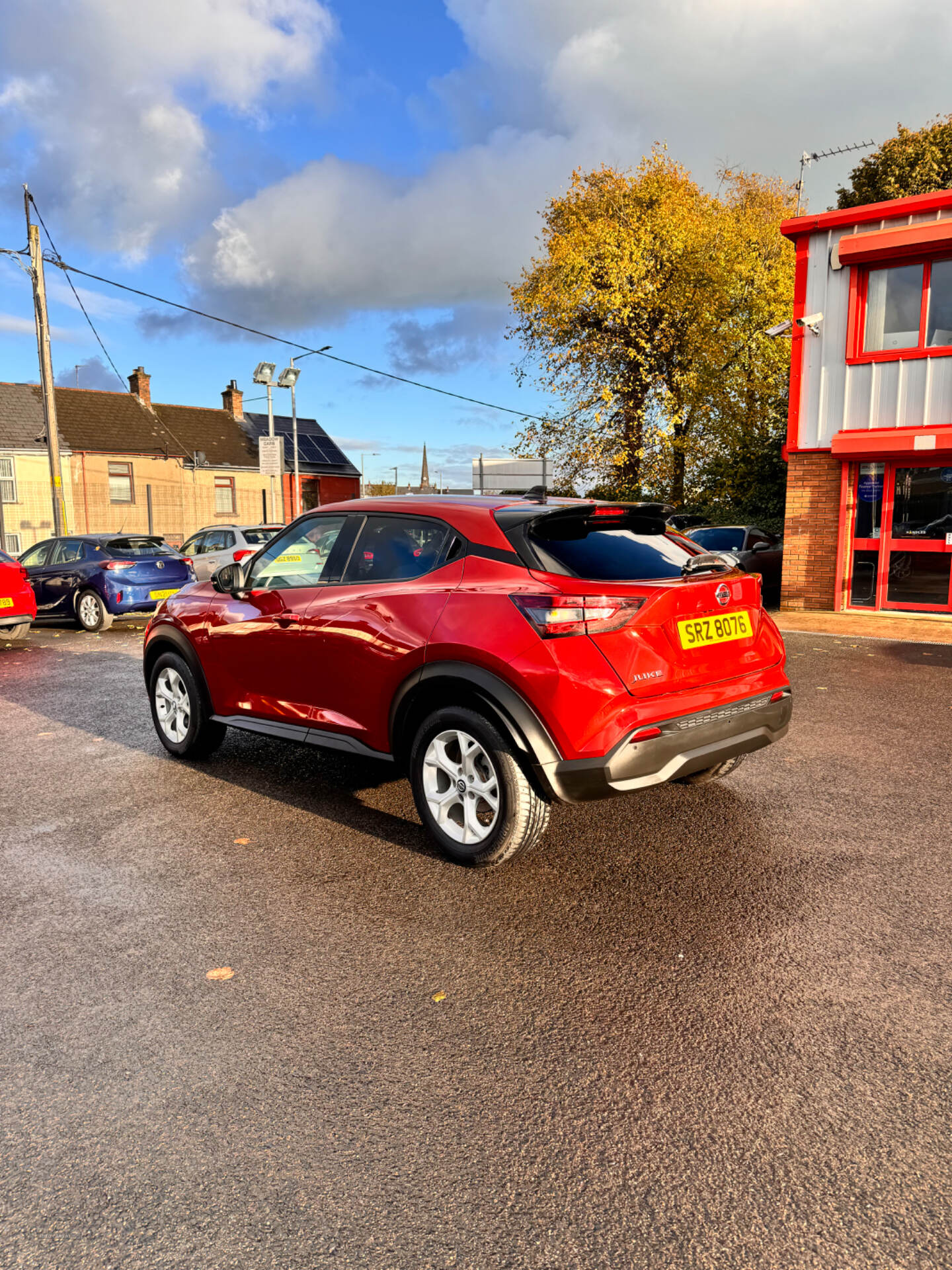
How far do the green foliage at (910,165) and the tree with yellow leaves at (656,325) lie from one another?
8652mm

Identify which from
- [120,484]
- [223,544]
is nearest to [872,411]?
[223,544]

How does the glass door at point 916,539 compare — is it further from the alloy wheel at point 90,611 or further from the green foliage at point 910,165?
the green foliage at point 910,165

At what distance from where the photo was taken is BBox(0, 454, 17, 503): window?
3362cm

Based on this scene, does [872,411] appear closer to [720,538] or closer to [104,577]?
[720,538]

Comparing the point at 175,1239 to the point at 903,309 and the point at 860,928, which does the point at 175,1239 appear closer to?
the point at 860,928

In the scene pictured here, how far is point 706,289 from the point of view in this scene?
78.8 feet

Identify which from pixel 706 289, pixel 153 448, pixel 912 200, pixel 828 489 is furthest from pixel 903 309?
pixel 153 448

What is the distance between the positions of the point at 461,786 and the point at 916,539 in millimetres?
11637

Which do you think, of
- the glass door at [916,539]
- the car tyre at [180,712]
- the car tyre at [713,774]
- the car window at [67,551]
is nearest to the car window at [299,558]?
the car tyre at [180,712]

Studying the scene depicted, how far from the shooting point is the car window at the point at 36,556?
49.6 ft

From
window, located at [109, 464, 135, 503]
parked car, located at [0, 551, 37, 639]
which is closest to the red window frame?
parked car, located at [0, 551, 37, 639]

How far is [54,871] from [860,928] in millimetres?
3520

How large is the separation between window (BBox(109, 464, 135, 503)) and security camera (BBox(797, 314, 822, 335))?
28.6m

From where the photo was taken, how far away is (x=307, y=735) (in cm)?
508
